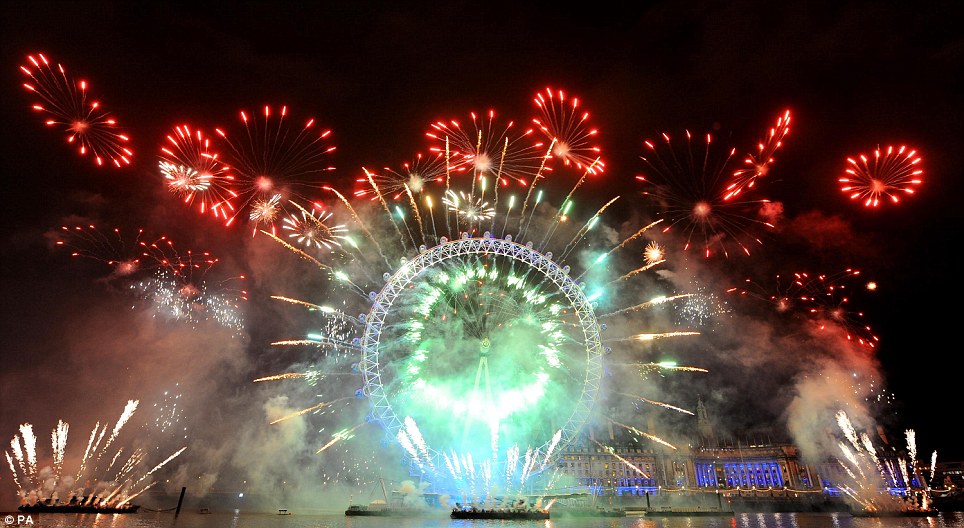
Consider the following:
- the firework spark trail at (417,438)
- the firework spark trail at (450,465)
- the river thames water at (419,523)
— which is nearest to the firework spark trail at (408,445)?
the firework spark trail at (417,438)

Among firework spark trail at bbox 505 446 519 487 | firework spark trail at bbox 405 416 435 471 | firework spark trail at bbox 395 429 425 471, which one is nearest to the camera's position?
firework spark trail at bbox 395 429 425 471

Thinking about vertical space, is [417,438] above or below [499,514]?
above

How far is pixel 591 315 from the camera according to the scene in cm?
4162

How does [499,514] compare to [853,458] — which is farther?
[853,458]

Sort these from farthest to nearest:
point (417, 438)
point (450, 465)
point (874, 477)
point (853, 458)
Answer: point (853, 458), point (874, 477), point (450, 465), point (417, 438)

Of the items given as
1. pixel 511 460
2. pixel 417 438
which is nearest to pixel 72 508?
pixel 417 438

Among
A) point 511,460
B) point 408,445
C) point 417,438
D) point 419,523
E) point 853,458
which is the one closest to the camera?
point 408,445

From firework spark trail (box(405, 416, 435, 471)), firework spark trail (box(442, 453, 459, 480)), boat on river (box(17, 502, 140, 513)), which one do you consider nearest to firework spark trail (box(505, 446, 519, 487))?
firework spark trail (box(442, 453, 459, 480))

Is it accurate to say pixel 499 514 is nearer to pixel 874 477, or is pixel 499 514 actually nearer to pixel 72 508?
pixel 72 508

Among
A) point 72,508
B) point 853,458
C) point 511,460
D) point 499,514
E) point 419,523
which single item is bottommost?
point 72,508

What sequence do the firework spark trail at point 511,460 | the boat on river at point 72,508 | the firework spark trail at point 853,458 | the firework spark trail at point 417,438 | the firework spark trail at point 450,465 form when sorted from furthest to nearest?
the firework spark trail at point 853,458 < the boat on river at point 72,508 < the firework spark trail at point 511,460 < the firework spark trail at point 450,465 < the firework spark trail at point 417,438

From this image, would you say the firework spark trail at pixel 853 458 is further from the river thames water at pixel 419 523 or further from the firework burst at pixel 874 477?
the river thames water at pixel 419 523

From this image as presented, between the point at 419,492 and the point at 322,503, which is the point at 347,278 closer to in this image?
the point at 419,492

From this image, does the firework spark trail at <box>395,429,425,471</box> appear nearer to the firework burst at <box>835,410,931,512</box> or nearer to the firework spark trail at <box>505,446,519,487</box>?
the firework spark trail at <box>505,446,519,487</box>
